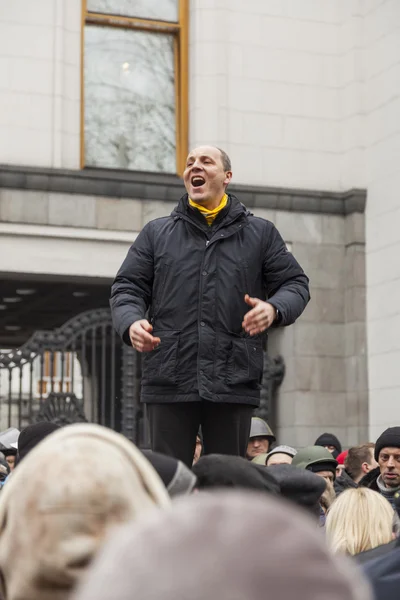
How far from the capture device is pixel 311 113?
633 inches

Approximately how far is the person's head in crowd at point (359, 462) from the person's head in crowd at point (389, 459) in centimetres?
162

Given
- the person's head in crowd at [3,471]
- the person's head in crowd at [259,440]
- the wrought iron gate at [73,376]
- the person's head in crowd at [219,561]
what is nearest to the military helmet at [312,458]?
the person's head in crowd at [3,471]

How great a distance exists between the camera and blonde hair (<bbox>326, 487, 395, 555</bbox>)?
4875 millimetres

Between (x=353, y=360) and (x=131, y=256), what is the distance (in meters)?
10.6

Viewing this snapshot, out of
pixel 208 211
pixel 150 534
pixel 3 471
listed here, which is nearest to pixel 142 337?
pixel 208 211

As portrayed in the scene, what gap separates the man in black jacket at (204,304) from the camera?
5.36m

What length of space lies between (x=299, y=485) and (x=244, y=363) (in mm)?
953

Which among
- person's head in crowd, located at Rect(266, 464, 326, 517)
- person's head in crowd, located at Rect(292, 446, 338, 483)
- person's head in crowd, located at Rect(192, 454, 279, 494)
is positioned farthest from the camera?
person's head in crowd, located at Rect(292, 446, 338, 483)

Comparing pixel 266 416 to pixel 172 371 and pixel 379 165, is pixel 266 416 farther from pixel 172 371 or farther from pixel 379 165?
pixel 172 371

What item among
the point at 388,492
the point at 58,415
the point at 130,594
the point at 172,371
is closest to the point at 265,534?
the point at 130,594

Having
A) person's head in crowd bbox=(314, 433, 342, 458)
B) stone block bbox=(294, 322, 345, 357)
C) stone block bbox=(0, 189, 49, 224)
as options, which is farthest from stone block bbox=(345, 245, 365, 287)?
stone block bbox=(0, 189, 49, 224)

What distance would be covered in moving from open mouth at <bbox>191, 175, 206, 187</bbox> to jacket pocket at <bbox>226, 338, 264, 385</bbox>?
2.19ft

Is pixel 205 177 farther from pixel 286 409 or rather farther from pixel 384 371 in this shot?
pixel 286 409

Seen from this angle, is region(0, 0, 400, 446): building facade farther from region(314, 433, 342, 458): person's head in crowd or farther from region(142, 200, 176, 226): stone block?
region(314, 433, 342, 458): person's head in crowd
